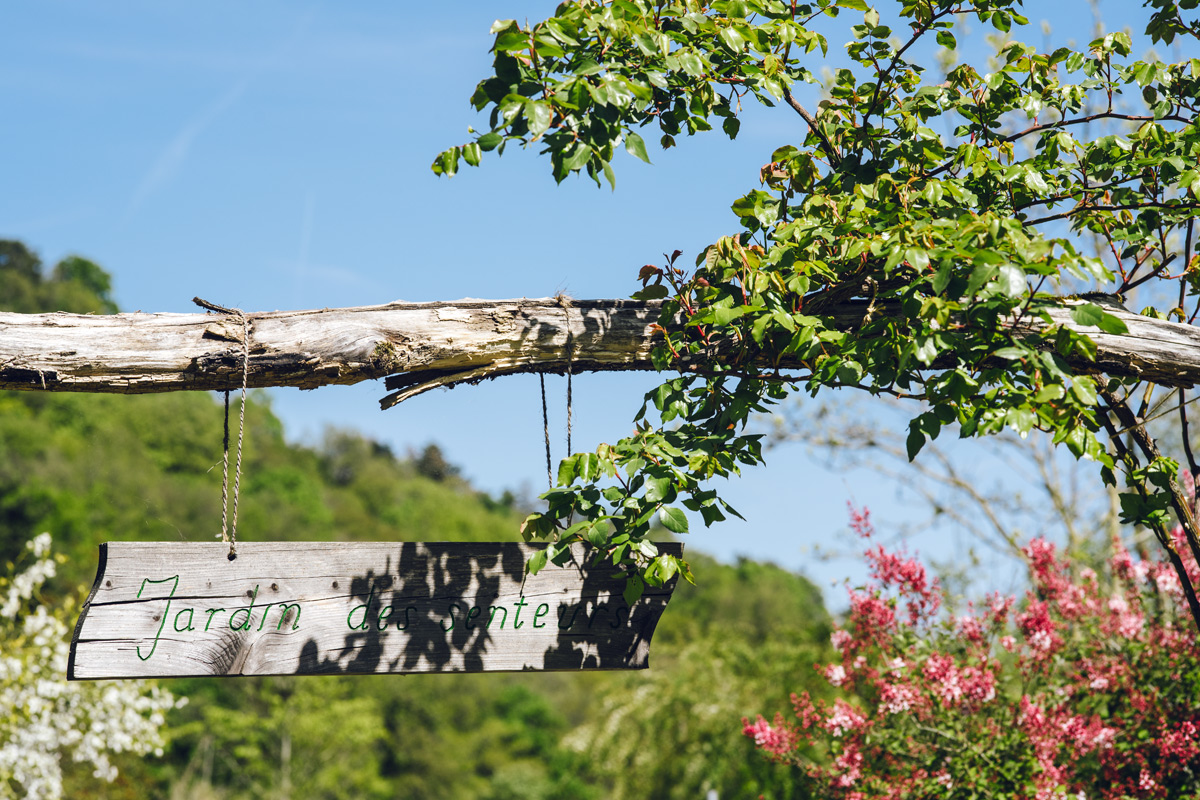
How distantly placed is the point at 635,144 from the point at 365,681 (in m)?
30.0

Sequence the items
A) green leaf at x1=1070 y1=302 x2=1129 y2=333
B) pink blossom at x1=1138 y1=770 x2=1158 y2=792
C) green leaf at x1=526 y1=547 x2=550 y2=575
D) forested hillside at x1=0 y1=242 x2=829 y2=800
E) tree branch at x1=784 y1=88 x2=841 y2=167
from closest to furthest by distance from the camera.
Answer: green leaf at x1=1070 y1=302 x2=1129 y2=333 < green leaf at x1=526 y1=547 x2=550 y2=575 < tree branch at x1=784 y1=88 x2=841 y2=167 < pink blossom at x1=1138 y1=770 x2=1158 y2=792 < forested hillside at x1=0 y1=242 x2=829 y2=800

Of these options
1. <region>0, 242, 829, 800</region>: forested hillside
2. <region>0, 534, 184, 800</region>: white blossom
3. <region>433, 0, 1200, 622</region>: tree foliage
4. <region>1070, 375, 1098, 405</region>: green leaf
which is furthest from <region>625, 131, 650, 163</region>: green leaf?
<region>0, 534, 184, 800</region>: white blossom

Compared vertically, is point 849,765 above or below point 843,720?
below

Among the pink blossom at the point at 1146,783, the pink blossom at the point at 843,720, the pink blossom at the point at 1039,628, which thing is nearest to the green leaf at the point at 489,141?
the pink blossom at the point at 843,720

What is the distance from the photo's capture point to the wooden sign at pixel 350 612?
2377mm

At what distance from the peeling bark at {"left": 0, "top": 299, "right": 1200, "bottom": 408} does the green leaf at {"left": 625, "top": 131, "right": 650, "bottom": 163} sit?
572 millimetres

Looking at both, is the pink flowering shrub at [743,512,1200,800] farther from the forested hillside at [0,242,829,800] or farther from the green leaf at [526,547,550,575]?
the forested hillside at [0,242,829,800]

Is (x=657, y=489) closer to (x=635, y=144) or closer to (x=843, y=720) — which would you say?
(x=635, y=144)

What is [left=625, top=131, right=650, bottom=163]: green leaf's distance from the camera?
7.79 ft

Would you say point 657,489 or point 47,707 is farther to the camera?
point 47,707

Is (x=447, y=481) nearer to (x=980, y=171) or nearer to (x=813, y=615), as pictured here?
(x=813, y=615)

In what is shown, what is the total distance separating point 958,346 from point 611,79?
104 centimetres

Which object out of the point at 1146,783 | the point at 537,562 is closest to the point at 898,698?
the point at 1146,783

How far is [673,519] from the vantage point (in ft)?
8.07
